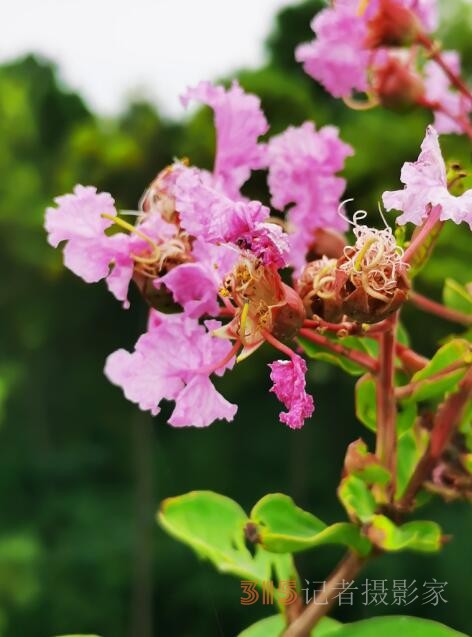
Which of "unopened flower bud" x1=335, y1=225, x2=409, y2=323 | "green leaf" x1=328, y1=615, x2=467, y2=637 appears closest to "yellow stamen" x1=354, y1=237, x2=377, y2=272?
"unopened flower bud" x1=335, y1=225, x2=409, y2=323

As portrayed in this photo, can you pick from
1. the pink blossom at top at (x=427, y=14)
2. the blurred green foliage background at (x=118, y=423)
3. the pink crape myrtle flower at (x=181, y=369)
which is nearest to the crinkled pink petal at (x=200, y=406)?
the pink crape myrtle flower at (x=181, y=369)

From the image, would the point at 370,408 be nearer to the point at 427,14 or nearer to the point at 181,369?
the point at 181,369

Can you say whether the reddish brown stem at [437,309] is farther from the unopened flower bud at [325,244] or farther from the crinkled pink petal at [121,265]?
the crinkled pink petal at [121,265]

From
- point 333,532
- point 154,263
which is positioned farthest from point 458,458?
point 154,263

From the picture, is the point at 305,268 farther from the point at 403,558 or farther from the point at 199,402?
the point at 403,558

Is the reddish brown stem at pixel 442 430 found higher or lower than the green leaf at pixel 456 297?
lower
